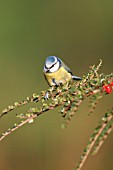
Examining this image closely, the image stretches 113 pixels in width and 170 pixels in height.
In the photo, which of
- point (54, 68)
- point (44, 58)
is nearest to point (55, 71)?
point (54, 68)

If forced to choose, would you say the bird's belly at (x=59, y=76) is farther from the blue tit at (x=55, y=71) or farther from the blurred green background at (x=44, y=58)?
the blurred green background at (x=44, y=58)

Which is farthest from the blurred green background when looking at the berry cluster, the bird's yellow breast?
the berry cluster

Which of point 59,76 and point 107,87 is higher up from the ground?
point 59,76

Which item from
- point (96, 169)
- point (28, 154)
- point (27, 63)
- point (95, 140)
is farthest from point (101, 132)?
point (27, 63)

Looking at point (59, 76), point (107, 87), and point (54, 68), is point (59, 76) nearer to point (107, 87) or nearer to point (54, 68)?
point (54, 68)

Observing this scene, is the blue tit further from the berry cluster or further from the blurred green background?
the berry cluster

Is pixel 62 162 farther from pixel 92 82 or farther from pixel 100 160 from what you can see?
pixel 92 82

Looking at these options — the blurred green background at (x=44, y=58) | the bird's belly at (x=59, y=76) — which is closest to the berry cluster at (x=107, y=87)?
the bird's belly at (x=59, y=76)

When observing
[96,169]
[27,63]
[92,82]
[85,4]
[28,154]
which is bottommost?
[92,82]
